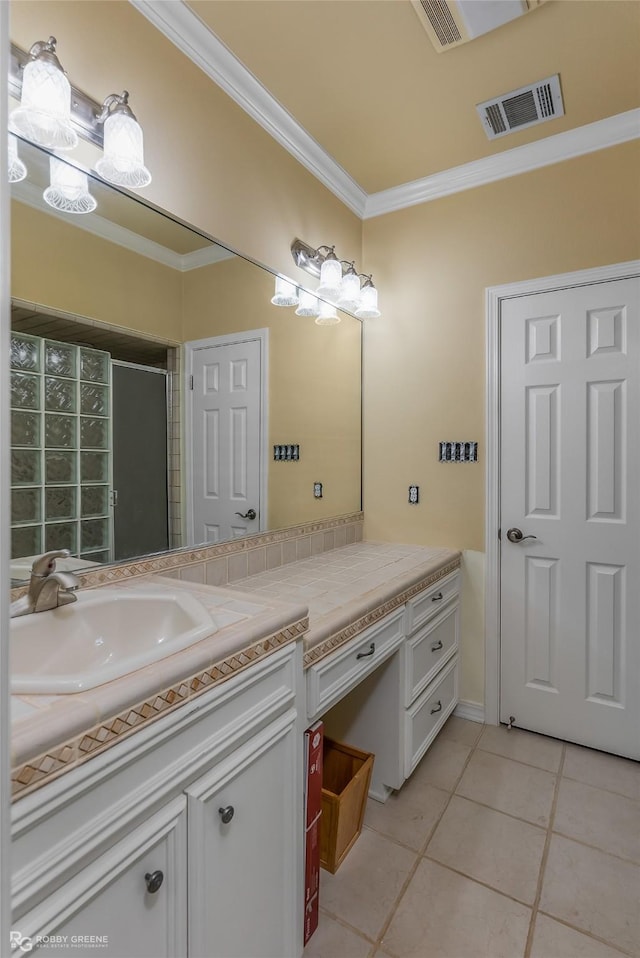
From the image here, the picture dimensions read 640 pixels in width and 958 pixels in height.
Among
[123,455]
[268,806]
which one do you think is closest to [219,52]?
[123,455]

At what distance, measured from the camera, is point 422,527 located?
249cm

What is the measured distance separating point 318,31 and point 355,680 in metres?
2.11

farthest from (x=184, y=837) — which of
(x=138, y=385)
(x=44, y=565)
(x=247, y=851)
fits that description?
(x=138, y=385)

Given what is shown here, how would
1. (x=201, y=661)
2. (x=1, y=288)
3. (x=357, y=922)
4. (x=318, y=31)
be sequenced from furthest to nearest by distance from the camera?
(x=318, y=31) < (x=357, y=922) < (x=201, y=661) < (x=1, y=288)

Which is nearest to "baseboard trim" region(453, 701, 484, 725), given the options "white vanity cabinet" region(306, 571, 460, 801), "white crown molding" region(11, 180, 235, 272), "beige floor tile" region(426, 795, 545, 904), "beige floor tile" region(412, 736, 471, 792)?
"beige floor tile" region(412, 736, 471, 792)

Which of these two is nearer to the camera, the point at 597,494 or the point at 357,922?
the point at 357,922

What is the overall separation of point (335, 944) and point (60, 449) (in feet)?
4.99

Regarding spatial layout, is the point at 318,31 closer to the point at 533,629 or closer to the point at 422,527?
the point at 422,527

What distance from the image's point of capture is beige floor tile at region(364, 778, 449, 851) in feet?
5.36

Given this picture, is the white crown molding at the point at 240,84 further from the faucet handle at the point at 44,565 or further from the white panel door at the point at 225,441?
the faucet handle at the point at 44,565

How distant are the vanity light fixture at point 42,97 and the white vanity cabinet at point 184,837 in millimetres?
A: 1338

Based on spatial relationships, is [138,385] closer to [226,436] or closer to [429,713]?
[226,436]

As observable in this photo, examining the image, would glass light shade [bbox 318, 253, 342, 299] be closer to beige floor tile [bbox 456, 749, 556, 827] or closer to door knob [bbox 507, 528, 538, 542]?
door knob [bbox 507, 528, 538, 542]

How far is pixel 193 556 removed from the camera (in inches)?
63.0
